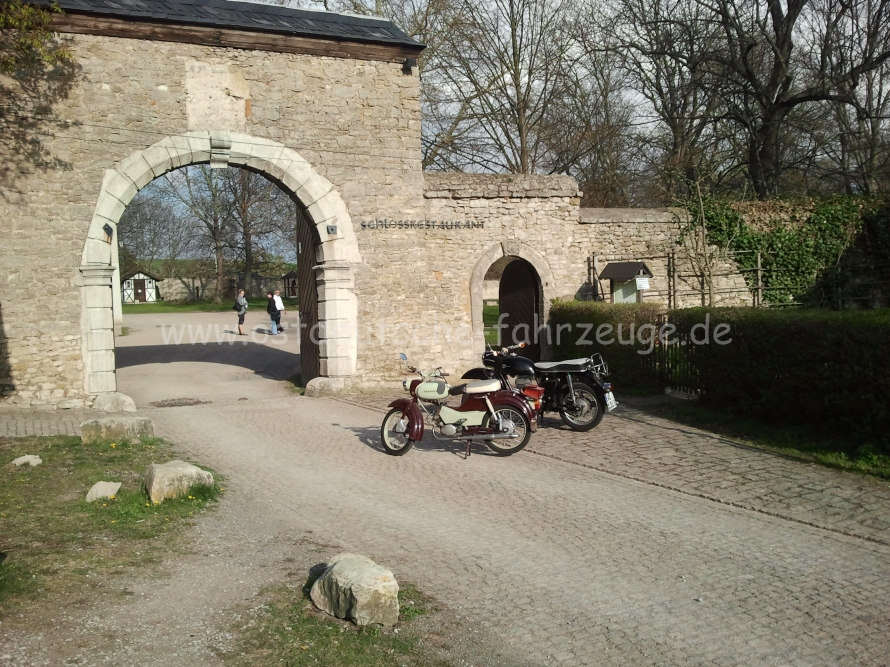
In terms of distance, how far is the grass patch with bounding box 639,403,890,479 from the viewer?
728 cm

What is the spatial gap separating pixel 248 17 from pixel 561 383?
26.1 ft

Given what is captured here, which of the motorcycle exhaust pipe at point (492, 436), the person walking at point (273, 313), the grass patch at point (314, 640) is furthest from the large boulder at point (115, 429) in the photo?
the person walking at point (273, 313)

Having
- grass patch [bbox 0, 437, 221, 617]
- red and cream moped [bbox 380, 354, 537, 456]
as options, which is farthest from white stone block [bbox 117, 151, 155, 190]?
red and cream moped [bbox 380, 354, 537, 456]

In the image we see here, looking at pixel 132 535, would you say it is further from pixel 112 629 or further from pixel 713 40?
pixel 713 40

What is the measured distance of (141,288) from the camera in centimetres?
6425

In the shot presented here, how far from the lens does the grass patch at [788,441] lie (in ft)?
23.9

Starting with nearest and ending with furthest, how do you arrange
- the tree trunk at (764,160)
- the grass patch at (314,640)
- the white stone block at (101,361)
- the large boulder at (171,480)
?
1. the grass patch at (314,640)
2. the large boulder at (171,480)
3. the white stone block at (101,361)
4. the tree trunk at (764,160)

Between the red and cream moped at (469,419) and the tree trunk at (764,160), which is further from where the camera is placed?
the tree trunk at (764,160)

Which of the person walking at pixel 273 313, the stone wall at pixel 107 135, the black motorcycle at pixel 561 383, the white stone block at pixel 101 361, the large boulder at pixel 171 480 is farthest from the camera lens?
the person walking at pixel 273 313

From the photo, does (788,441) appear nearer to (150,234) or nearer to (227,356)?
(227,356)

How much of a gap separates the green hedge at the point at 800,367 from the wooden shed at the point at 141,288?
58300 mm

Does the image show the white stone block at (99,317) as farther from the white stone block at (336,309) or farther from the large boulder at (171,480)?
the large boulder at (171,480)

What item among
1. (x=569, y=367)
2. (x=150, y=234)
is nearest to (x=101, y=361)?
(x=569, y=367)

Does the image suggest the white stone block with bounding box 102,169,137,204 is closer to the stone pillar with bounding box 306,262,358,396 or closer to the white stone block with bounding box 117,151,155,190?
the white stone block with bounding box 117,151,155,190
